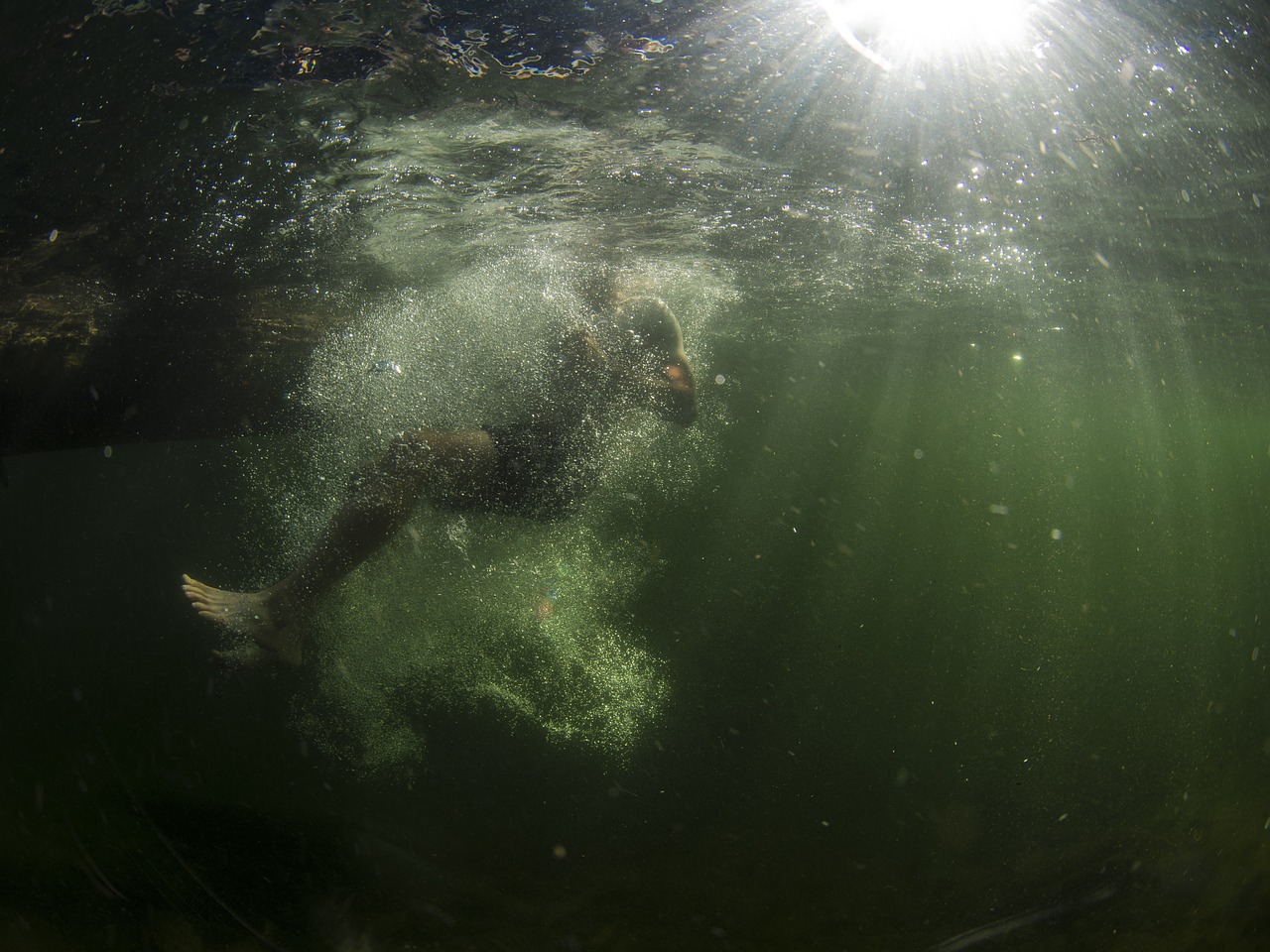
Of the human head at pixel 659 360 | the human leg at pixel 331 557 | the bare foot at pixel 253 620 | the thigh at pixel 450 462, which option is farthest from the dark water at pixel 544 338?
the bare foot at pixel 253 620

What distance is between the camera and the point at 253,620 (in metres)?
5.05

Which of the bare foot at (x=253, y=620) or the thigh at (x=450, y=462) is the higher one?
the thigh at (x=450, y=462)

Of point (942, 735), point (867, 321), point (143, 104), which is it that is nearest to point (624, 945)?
point (143, 104)

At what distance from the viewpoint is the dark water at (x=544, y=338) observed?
5199mm

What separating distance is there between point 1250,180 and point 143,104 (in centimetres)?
1247

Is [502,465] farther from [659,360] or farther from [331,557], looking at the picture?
[659,360]

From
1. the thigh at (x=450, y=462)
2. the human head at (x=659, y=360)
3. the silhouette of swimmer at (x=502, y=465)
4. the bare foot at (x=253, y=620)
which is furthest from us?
the human head at (x=659, y=360)

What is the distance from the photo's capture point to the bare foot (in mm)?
5000

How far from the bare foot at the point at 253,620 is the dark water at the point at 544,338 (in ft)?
7.39

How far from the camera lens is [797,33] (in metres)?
4.63

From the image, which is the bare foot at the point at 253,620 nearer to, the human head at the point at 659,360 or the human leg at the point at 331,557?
the human leg at the point at 331,557

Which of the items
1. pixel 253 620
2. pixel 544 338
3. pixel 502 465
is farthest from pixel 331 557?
pixel 544 338

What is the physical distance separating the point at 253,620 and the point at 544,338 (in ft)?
20.3

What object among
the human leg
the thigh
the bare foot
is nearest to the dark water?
the thigh
